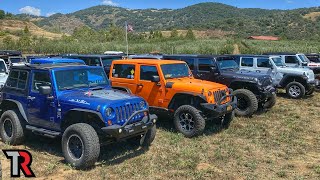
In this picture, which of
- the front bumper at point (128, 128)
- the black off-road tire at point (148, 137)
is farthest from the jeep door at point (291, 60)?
the front bumper at point (128, 128)

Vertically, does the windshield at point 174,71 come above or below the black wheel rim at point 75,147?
above

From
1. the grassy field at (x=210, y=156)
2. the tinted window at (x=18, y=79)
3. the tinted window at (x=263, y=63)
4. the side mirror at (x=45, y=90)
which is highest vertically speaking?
the tinted window at (x=263, y=63)

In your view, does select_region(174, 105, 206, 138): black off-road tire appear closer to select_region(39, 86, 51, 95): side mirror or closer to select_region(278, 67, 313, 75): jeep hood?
select_region(39, 86, 51, 95): side mirror

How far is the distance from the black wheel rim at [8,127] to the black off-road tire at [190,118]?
12.4ft

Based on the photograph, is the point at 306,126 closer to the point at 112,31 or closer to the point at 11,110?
the point at 11,110

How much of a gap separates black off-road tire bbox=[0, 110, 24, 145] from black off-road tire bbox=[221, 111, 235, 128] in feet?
16.7

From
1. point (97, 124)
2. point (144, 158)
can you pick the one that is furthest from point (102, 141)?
point (144, 158)

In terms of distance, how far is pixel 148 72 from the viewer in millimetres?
9383

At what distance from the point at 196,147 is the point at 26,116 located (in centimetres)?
366

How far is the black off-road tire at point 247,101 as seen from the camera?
10.7 m

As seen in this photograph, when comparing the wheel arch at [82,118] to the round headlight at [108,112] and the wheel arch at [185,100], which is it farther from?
the wheel arch at [185,100]

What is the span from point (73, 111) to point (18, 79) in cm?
187

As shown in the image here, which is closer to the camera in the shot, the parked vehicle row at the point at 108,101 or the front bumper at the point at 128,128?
the front bumper at the point at 128,128

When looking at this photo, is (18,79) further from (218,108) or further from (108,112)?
(218,108)
